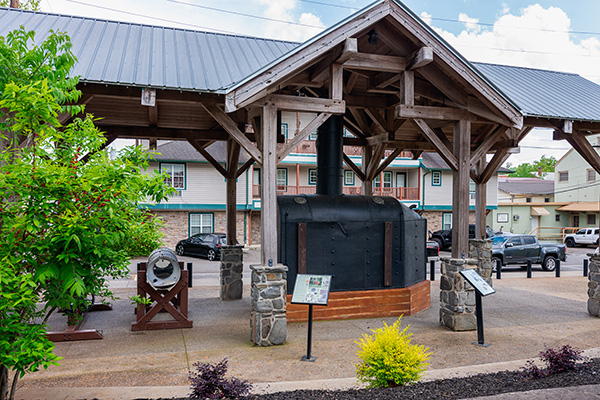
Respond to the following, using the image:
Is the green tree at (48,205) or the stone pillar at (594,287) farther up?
the green tree at (48,205)

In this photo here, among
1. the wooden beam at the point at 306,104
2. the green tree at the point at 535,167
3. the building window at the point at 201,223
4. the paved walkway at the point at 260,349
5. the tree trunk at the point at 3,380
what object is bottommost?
the paved walkway at the point at 260,349

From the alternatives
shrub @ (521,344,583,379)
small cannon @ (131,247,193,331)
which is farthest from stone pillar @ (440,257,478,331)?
small cannon @ (131,247,193,331)

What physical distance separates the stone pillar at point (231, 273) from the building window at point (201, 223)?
1716cm

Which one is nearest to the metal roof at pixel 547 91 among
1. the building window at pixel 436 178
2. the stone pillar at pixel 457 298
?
the stone pillar at pixel 457 298

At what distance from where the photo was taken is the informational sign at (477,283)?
7787 mm

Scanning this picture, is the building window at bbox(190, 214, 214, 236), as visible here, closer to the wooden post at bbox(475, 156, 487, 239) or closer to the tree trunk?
the wooden post at bbox(475, 156, 487, 239)

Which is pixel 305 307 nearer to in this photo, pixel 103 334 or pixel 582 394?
pixel 103 334

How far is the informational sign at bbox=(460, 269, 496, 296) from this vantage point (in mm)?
7787

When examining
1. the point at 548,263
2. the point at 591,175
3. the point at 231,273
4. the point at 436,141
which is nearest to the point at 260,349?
the point at 231,273

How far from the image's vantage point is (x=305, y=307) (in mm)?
9406

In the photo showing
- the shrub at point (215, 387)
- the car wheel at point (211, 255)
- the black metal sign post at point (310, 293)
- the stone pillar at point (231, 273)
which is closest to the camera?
the shrub at point (215, 387)

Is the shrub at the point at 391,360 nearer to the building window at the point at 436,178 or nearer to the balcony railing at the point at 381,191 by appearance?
the balcony railing at the point at 381,191

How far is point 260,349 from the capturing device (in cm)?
761

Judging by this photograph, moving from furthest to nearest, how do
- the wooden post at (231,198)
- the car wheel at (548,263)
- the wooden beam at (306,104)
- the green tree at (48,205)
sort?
1. the car wheel at (548,263)
2. the wooden post at (231,198)
3. the wooden beam at (306,104)
4. the green tree at (48,205)
